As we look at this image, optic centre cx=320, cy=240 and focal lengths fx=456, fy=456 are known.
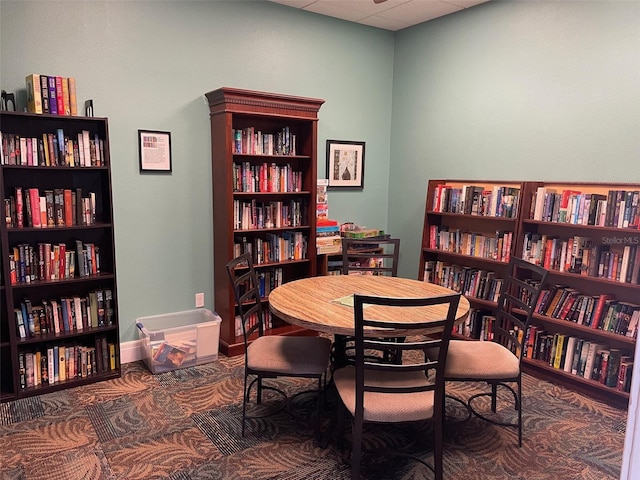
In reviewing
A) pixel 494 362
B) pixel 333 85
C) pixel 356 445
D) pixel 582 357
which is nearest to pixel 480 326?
pixel 582 357

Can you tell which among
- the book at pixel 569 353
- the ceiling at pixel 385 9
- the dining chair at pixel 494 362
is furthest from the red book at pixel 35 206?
the book at pixel 569 353

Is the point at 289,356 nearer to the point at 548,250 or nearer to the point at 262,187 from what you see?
the point at 262,187

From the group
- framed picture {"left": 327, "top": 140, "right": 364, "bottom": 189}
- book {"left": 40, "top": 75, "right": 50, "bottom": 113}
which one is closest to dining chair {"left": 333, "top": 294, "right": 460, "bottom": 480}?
book {"left": 40, "top": 75, "right": 50, "bottom": 113}

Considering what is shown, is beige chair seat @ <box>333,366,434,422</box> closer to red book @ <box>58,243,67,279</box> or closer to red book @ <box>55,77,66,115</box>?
red book @ <box>58,243,67,279</box>

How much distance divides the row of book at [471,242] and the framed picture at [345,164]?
99 centimetres

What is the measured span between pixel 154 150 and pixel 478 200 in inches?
104

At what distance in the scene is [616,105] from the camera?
10.2 ft

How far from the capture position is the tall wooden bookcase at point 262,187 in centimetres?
362

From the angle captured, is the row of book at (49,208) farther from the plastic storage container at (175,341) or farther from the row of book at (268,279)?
the row of book at (268,279)

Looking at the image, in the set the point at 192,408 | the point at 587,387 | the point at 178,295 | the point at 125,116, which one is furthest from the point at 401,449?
the point at 125,116

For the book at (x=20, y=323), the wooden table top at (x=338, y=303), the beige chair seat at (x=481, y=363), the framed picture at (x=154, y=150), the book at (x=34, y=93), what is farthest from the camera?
the framed picture at (x=154, y=150)

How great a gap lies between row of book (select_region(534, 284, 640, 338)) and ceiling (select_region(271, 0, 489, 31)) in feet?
8.24

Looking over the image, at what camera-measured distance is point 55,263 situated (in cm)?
306

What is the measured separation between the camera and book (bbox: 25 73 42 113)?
284 centimetres
